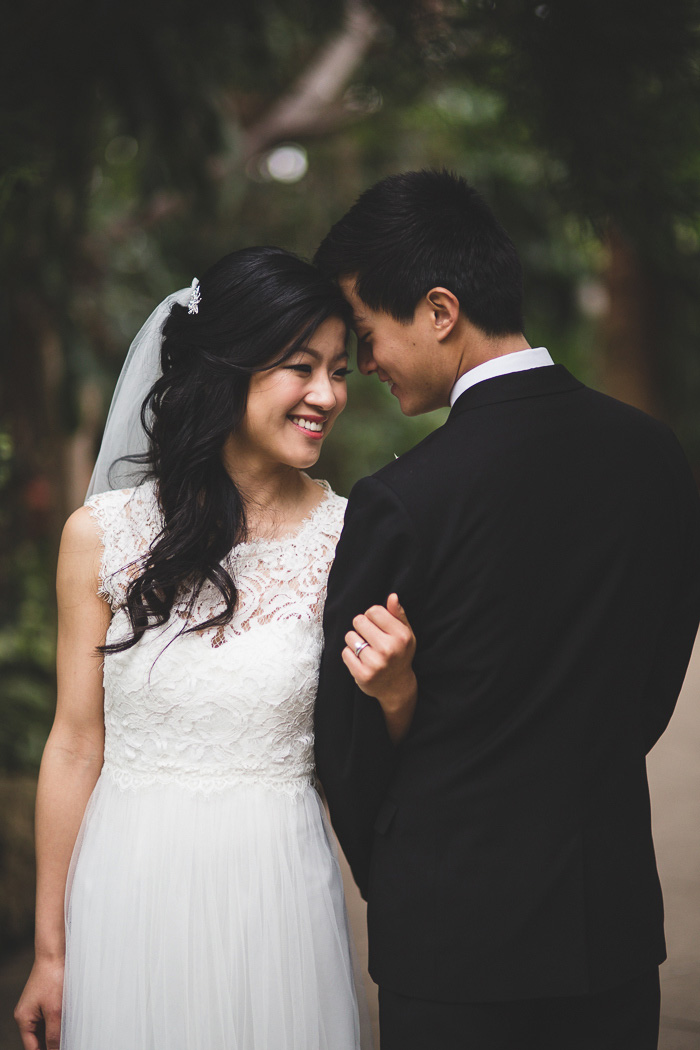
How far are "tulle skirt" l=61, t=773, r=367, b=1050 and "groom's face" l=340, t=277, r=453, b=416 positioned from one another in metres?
0.82

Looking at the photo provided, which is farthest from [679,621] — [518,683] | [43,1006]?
[43,1006]

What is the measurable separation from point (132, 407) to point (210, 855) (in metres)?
0.97

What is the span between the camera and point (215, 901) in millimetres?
1734

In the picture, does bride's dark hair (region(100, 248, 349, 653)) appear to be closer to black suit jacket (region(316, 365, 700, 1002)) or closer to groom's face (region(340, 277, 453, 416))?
groom's face (region(340, 277, 453, 416))

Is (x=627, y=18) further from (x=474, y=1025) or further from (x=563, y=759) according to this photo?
(x=474, y=1025)

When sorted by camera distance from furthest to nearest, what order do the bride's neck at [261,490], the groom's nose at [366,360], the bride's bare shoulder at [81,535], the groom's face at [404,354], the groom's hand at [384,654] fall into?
the bride's neck at [261,490] < the bride's bare shoulder at [81,535] < the groom's nose at [366,360] < the groom's face at [404,354] < the groom's hand at [384,654]

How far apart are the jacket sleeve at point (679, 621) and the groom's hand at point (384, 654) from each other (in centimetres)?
53

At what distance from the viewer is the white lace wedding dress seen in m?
1.71

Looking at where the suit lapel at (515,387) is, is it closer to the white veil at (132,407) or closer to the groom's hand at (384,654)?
the groom's hand at (384,654)

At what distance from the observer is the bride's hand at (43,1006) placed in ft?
5.90

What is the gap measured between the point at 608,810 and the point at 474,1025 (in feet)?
1.35

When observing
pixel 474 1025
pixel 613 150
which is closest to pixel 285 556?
pixel 474 1025

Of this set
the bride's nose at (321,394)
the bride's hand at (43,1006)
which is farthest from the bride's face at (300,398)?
the bride's hand at (43,1006)

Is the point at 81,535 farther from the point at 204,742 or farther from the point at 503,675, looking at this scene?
the point at 503,675
